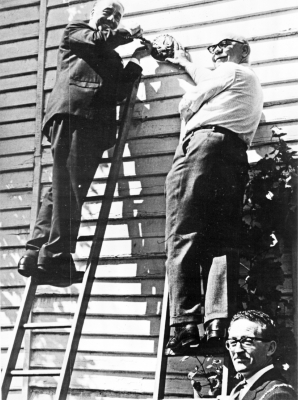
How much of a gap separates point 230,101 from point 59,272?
1508 mm

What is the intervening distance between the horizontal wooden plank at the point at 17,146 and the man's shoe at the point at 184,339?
206 centimetres

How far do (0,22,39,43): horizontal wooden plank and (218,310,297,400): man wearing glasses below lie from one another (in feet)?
9.72

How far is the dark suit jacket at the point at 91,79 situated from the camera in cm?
512

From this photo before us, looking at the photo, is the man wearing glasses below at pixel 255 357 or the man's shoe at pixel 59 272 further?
the man's shoe at pixel 59 272

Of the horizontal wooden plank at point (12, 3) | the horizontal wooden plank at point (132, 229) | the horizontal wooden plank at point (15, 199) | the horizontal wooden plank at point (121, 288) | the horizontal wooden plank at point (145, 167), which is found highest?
the horizontal wooden plank at point (12, 3)

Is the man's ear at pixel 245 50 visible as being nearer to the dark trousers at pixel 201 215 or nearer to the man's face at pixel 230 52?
the man's face at pixel 230 52

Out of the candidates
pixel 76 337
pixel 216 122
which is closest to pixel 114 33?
pixel 216 122

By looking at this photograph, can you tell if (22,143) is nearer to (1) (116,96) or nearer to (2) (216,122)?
(1) (116,96)

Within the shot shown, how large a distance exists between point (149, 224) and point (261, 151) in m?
0.87

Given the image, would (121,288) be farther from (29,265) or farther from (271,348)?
(271,348)

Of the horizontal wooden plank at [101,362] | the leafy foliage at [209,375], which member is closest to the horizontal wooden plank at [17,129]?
the horizontal wooden plank at [101,362]

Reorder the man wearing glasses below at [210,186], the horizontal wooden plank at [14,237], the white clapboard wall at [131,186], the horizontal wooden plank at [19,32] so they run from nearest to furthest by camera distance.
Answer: the man wearing glasses below at [210,186]
the white clapboard wall at [131,186]
the horizontal wooden plank at [14,237]
the horizontal wooden plank at [19,32]

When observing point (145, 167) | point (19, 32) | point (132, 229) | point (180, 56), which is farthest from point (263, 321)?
point (19, 32)

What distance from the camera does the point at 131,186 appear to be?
522 cm
